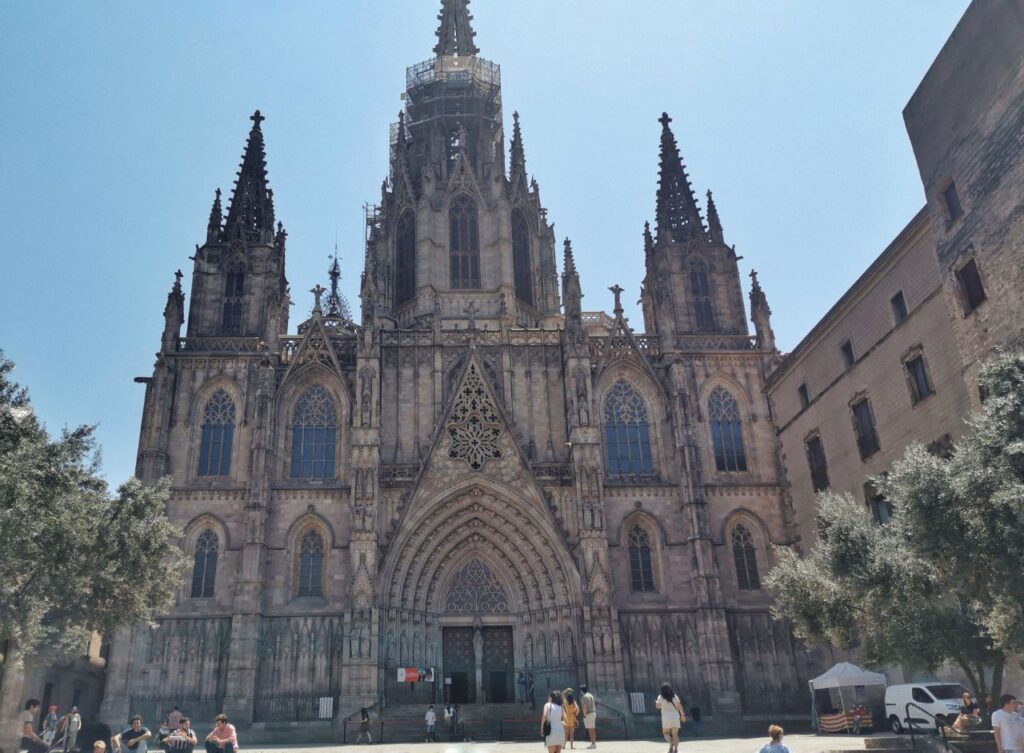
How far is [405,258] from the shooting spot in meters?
44.4

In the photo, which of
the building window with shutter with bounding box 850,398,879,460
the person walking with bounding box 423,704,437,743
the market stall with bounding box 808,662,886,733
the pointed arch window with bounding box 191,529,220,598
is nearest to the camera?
the market stall with bounding box 808,662,886,733

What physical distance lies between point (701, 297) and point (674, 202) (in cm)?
606

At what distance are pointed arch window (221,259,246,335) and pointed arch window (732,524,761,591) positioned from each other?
2387 centimetres

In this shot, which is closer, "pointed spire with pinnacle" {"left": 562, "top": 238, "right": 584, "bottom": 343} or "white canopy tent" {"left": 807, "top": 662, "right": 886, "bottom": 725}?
"white canopy tent" {"left": 807, "top": 662, "right": 886, "bottom": 725}

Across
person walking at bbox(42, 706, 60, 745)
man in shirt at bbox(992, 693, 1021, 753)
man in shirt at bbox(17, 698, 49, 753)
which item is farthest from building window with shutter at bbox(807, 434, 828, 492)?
man in shirt at bbox(17, 698, 49, 753)

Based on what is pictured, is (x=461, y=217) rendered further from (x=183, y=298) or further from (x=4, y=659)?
(x=4, y=659)

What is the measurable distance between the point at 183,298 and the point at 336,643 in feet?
56.4

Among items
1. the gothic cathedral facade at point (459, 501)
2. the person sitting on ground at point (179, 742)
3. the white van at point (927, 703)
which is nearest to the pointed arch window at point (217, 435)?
the gothic cathedral facade at point (459, 501)

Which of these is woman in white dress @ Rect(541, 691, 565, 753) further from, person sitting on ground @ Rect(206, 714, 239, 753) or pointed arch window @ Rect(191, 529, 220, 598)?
pointed arch window @ Rect(191, 529, 220, 598)

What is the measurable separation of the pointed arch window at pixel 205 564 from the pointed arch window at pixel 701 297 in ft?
76.7

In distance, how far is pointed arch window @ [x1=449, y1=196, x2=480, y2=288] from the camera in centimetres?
4303

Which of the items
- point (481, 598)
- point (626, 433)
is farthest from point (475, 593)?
point (626, 433)

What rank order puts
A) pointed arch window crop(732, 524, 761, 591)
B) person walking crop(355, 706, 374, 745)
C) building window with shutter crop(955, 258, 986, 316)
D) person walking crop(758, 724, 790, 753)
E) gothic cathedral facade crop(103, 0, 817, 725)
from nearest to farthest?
person walking crop(758, 724, 790, 753), building window with shutter crop(955, 258, 986, 316), person walking crop(355, 706, 374, 745), gothic cathedral facade crop(103, 0, 817, 725), pointed arch window crop(732, 524, 761, 591)

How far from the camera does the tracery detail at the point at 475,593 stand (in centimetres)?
3378
